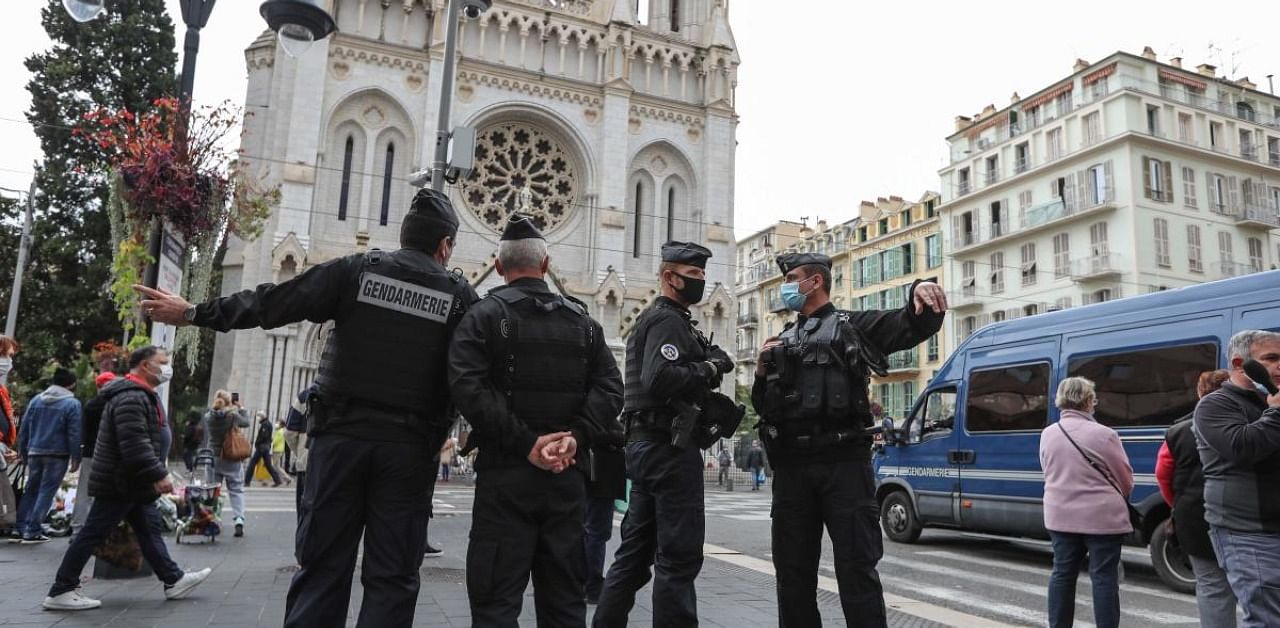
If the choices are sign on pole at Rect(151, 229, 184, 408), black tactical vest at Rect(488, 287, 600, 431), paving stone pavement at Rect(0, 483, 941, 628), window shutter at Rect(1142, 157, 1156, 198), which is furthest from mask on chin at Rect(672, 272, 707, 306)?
window shutter at Rect(1142, 157, 1156, 198)

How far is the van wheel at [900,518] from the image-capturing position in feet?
34.0

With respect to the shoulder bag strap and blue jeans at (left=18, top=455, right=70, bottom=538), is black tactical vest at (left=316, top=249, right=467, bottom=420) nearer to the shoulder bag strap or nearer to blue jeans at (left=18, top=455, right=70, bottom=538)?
the shoulder bag strap

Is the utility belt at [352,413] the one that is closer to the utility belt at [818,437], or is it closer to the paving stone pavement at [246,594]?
the utility belt at [818,437]

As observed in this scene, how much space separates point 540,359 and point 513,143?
85.4ft

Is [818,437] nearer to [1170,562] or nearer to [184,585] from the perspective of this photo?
[184,585]

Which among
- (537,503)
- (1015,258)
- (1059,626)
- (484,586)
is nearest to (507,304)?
(537,503)

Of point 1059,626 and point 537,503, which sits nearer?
point 537,503

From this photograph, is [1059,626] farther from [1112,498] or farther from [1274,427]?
[1274,427]

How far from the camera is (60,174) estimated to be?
2772 centimetres

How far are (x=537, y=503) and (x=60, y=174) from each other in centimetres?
3171

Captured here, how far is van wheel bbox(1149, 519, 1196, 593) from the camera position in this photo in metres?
7.17

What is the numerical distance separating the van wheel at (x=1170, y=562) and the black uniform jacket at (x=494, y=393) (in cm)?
616

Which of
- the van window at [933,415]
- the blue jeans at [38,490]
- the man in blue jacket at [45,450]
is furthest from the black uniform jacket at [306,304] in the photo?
the van window at [933,415]

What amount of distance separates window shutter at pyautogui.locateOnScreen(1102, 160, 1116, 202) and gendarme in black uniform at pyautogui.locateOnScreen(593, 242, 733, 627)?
110ft
